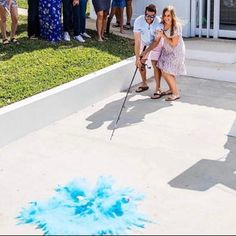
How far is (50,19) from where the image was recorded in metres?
9.08

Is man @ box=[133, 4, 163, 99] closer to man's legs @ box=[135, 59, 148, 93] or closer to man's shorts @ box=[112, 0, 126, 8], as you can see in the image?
man's legs @ box=[135, 59, 148, 93]

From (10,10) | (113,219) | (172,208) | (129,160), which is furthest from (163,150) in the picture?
(10,10)

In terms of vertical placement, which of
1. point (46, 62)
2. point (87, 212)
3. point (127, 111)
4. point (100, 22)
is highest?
point (100, 22)

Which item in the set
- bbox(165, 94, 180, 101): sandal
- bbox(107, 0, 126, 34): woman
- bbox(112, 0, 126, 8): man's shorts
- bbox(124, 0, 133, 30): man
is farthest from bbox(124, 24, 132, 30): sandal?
bbox(165, 94, 180, 101): sandal

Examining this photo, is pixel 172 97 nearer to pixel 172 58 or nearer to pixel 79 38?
pixel 172 58

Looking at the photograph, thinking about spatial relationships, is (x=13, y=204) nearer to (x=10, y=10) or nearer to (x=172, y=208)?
(x=172, y=208)

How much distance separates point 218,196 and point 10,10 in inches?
193

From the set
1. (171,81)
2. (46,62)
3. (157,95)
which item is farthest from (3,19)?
(171,81)

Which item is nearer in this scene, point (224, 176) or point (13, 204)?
point (13, 204)

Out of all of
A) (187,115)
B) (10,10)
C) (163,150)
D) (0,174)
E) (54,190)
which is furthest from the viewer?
(10,10)

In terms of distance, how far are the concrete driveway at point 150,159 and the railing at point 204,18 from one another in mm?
2709

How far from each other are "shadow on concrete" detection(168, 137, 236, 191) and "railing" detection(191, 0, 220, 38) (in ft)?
16.3

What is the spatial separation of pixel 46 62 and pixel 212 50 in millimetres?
3170

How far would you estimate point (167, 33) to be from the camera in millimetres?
7684
